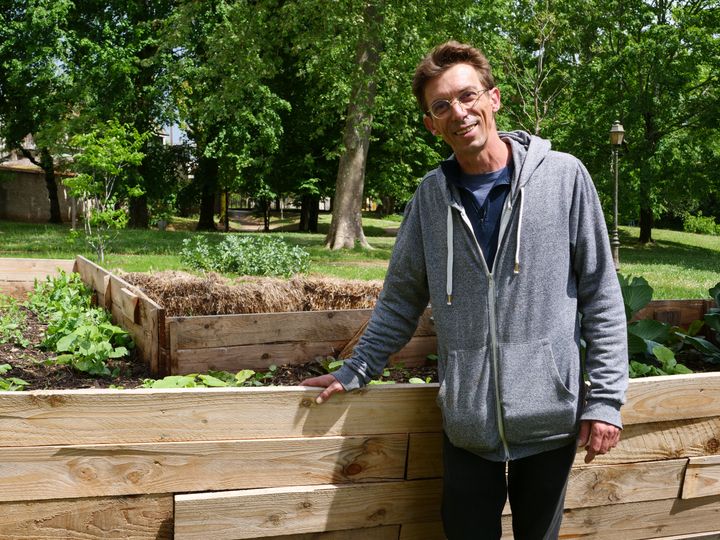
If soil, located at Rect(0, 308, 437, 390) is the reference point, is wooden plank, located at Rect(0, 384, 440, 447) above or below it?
above

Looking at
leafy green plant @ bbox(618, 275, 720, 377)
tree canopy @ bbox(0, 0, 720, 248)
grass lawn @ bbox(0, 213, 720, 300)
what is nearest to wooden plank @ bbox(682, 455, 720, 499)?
leafy green plant @ bbox(618, 275, 720, 377)

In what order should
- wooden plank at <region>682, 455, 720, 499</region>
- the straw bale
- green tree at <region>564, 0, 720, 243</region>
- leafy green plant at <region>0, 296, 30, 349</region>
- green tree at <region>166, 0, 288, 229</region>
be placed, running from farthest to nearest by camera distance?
1. green tree at <region>564, 0, 720, 243</region>
2. green tree at <region>166, 0, 288, 229</region>
3. leafy green plant at <region>0, 296, 30, 349</region>
4. the straw bale
5. wooden plank at <region>682, 455, 720, 499</region>

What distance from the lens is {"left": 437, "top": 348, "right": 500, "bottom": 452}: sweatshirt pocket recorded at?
2.23 m

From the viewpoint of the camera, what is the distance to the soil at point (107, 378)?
3.98 m

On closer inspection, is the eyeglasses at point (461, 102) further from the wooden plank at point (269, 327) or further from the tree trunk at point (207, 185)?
the tree trunk at point (207, 185)

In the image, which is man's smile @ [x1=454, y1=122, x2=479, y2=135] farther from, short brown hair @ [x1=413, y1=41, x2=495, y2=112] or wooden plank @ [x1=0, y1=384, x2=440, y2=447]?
wooden plank @ [x1=0, y1=384, x2=440, y2=447]

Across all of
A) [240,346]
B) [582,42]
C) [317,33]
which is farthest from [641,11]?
[240,346]

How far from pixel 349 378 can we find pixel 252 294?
250cm

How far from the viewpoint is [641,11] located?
27188 mm

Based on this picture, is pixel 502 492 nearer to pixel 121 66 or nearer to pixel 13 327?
pixel 13 327

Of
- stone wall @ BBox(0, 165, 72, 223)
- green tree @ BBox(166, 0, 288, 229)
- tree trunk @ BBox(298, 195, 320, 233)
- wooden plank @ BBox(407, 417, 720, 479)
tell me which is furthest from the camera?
stone wall @ BBox(0, 165, 72, 223)

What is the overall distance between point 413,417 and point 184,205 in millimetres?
34942

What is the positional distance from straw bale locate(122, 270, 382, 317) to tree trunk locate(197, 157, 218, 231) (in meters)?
27.7

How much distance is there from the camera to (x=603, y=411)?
2268 mm
